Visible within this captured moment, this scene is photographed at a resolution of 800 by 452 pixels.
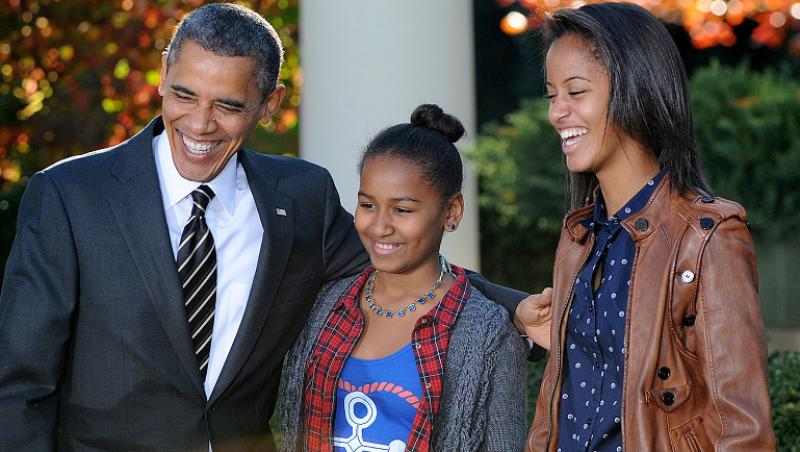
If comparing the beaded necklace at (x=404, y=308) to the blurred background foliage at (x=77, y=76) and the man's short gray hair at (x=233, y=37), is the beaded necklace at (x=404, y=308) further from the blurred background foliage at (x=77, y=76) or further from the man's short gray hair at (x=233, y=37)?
the blurred background foliage at (x=77, y=76)

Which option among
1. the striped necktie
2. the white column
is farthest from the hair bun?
the white column

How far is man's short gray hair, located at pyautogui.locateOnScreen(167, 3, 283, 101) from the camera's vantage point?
3119 millimetres

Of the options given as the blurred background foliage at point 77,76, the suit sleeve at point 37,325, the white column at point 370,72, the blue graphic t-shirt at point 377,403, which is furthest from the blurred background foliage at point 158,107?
the blue graphic t-shirt at point 377,403

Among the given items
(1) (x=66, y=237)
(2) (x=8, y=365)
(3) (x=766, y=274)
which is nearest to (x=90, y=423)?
(2) (x=8, y=365)

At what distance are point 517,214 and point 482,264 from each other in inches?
61.1

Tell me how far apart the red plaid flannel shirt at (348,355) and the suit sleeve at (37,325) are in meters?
0.72

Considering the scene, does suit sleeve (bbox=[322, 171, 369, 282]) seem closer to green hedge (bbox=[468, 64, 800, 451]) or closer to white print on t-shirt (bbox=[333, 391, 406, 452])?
white print on t-shirt (bbox=[333, 391, 406, 452])

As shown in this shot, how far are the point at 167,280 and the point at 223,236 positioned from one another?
Result: 277mm

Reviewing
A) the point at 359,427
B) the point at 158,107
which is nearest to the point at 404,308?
the point at 359,427

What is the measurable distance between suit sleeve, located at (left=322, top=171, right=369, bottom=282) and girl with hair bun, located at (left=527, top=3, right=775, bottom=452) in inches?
31.4

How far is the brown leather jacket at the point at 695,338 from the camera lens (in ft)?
8.13

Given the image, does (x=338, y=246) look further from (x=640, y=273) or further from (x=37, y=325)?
(x=640, y=273)

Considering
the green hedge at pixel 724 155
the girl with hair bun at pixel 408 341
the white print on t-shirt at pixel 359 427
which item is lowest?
the green hedge at pixel 724 155

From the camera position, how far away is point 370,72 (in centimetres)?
493
